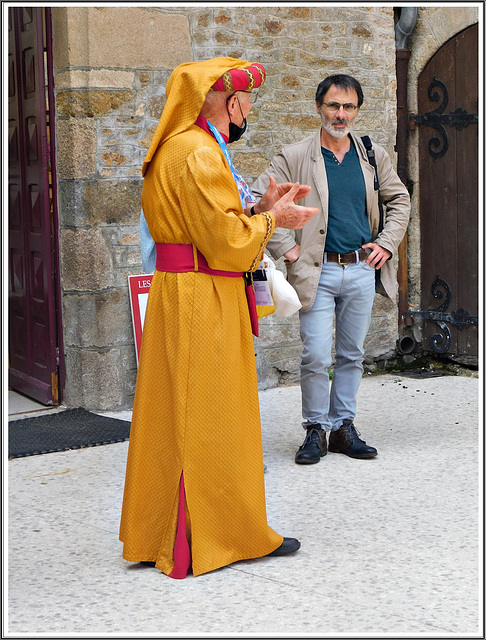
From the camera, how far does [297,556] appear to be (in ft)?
12.3

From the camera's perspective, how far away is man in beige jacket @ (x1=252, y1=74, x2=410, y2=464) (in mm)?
4953

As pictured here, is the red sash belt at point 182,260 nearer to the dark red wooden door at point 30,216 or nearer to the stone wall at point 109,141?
the stone wall at point 109,141

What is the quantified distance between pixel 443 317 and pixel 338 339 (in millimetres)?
2515

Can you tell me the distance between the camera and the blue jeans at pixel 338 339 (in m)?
5.04

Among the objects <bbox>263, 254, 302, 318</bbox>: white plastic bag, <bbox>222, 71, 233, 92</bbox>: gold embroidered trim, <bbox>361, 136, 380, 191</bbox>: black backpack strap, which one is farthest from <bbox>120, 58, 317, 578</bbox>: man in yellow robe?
<bbox>361, 136, 380, 191</bbox>: black backpack strap

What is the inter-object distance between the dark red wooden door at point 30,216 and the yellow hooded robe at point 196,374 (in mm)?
2783

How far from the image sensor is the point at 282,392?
6.83m

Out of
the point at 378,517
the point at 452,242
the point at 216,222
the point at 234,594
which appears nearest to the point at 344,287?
the point at 378,517

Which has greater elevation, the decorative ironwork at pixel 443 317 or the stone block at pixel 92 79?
the stone block at pixel 92 79

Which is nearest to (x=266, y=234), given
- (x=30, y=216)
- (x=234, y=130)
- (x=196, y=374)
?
(x=234, y=130)

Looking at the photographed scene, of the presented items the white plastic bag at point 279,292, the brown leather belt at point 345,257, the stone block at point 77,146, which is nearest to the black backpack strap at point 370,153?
the brown leather belt at point 345,257

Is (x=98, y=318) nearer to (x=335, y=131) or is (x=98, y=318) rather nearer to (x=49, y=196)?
(x=49, y=196)

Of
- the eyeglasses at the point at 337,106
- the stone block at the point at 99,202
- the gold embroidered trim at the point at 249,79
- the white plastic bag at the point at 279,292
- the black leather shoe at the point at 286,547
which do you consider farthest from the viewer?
the stone block at the point at 99,202

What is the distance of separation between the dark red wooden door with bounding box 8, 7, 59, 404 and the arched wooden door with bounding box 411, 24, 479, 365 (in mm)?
2926
